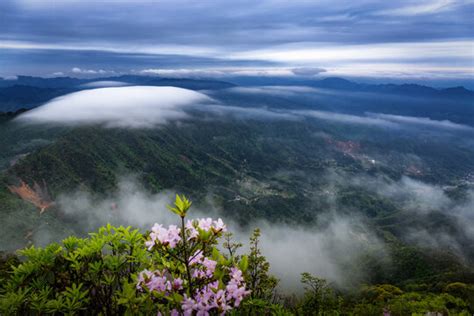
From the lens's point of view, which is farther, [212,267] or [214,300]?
[212,267]

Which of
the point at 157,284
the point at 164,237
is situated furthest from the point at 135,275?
the point at 164,237

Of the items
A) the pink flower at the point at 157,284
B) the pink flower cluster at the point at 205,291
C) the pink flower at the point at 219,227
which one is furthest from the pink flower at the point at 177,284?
the pink flower at the point at 219,227

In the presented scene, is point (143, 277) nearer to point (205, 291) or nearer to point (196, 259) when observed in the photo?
point (196, 259)

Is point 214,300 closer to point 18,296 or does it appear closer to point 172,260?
point 172,260

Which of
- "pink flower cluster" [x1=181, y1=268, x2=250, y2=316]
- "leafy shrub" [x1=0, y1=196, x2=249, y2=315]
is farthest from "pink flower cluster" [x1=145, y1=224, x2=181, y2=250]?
"pink flower cluster" [x1=181, y1=268, x2=250, y2=316]

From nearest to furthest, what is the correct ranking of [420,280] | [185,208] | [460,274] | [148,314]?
[185,208] → [148,314] → [460,274] → [420,280]

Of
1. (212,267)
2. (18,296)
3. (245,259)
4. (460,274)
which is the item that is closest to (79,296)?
(18,296)

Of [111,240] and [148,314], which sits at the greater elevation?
[111,240]
